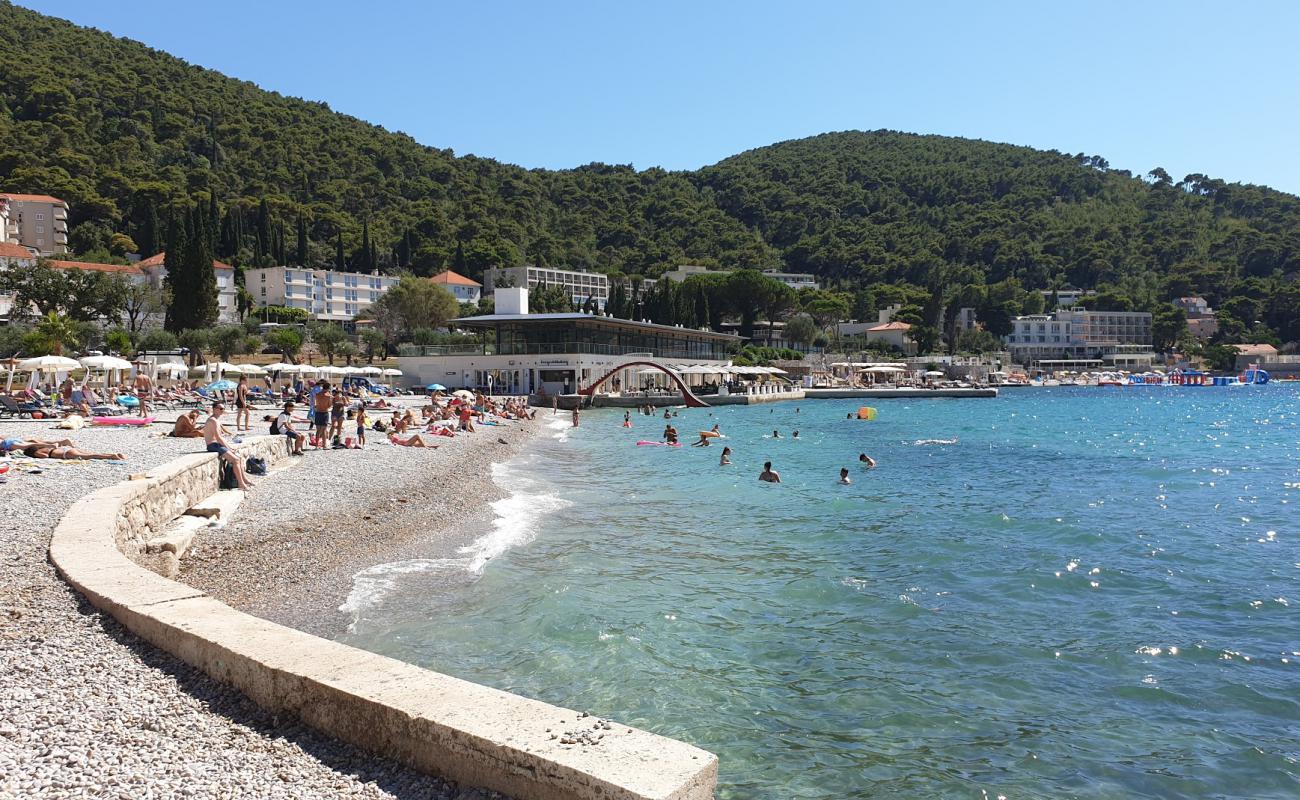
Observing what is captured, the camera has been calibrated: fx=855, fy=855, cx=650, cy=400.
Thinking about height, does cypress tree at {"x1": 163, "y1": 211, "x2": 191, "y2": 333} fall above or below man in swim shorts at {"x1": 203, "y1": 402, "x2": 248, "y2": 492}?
above

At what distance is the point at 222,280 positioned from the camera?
285ft

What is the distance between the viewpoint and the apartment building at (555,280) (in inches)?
4609

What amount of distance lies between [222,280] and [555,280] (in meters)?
50.5

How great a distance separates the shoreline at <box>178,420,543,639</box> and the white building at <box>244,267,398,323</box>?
7921 cm

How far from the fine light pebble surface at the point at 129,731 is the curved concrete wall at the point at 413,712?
92 mm

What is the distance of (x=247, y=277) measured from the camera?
93.4 metres

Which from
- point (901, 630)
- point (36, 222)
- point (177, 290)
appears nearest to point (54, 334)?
point (177, 290)

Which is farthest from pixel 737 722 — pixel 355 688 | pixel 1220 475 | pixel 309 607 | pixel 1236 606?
pixel 1220 475

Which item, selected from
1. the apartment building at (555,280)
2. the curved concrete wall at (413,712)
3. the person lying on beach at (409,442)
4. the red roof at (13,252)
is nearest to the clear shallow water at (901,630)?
the curved concrete wall at (413,712)

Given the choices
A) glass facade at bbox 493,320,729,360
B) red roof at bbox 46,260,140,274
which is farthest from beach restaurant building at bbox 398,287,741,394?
red roof at bbox 46,260,140,274

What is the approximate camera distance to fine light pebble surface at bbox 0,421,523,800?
386 centimetres

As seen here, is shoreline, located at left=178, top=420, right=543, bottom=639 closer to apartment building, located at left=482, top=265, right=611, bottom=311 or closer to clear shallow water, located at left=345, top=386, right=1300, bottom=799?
clear shallow water, located at left=345, top=386, right=1300, bottom=799

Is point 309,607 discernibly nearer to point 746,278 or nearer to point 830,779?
point 830,779

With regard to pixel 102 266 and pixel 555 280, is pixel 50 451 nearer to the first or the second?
pixel 102 266
